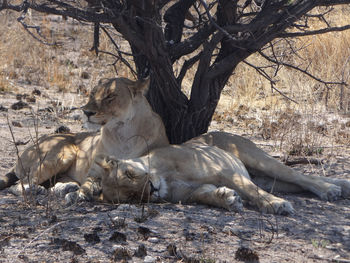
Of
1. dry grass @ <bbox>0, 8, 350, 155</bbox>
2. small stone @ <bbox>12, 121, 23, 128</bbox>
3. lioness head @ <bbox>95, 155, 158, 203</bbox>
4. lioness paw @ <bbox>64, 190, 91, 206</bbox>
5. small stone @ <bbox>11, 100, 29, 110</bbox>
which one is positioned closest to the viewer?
lioness head @ <bbox>95, 155, 158, 203</bbox>

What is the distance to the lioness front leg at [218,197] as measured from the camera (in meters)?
4.59

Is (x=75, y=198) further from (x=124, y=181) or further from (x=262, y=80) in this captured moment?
(x=262, y=80)

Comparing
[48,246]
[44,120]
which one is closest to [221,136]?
[48,246]

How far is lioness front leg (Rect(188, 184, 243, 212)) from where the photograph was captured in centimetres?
459

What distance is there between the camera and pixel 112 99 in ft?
17.6

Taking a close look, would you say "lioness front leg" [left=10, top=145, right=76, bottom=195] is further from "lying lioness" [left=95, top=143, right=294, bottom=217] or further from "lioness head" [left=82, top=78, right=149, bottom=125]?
"lying lioness" [left=95, top=143, right=294, bottom=217]

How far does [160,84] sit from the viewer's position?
5.96 metres

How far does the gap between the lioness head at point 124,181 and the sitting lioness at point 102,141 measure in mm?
289

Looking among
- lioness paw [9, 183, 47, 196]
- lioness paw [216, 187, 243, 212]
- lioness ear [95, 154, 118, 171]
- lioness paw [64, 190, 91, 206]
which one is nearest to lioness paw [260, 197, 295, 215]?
lioness paw [216, 187, 243, 212]

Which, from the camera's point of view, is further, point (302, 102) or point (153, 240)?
point (302, 102)

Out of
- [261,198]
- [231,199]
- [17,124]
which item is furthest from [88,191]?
[17,124]

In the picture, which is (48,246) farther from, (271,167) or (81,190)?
(271,167)

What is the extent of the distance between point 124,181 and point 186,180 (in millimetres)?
565

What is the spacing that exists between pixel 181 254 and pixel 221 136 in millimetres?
2249
